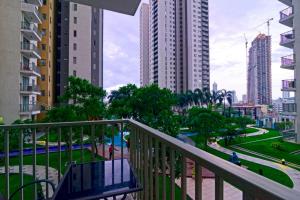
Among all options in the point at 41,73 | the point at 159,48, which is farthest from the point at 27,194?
the point at 159,48

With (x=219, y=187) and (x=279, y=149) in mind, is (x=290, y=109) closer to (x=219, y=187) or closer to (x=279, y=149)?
(x=279, y=149)

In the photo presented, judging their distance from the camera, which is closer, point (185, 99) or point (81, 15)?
point (81, 15)

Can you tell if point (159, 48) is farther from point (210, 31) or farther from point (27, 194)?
point (27, 194)

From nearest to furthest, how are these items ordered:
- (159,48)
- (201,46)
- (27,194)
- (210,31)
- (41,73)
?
(27,194), (41,73), (159,48), (201,46), (210,31)

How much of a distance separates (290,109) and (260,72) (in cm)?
2797

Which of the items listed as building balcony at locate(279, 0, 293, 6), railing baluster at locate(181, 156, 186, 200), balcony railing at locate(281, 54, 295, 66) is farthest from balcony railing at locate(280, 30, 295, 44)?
railing baluster at locate(181, 156, 186, 200)

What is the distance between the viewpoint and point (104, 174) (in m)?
1.62

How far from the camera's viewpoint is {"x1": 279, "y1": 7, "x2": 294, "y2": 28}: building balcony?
1689 cm

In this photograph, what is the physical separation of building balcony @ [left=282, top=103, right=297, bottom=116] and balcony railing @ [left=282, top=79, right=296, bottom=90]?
1.18m

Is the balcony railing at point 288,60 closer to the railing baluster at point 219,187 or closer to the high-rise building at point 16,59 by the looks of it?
the high-rise building at point 16,59

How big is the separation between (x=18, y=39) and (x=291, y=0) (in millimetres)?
19024

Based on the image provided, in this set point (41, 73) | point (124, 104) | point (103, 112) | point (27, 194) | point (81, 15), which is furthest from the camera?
point (81, 15)

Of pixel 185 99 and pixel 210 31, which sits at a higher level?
pixel 210 31

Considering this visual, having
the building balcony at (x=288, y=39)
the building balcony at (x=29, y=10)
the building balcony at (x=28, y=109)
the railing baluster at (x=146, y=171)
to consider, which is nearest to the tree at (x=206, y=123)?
the building balcony at (x=288, y=39)
